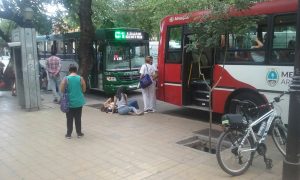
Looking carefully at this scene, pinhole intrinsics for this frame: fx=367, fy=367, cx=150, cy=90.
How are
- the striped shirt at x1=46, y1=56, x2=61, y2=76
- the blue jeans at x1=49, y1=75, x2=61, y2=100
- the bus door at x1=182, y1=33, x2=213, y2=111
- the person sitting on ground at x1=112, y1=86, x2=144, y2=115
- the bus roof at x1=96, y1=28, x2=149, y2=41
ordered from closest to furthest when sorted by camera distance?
the bus door at x1=182, y1=33, x2=213, y2=111
the person sitting on ground at x1=112, y1=86, x2=144, y2=115
the striped shirt at x1=46, y1=56, x2=61, y2=76
the blue jeans at x1=49, y1=75, x2=61, y2=100
the bus roof at x1=96, y1=28, x2=149, y2=41

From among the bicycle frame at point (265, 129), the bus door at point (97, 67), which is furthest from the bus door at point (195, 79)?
the bus door at point (97, 67)

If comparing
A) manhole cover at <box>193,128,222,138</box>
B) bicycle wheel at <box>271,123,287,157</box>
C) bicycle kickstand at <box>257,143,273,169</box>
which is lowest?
manhole cover at <box>193,128,222,138</box>

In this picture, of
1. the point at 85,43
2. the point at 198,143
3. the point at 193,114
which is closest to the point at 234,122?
the point at 198,143

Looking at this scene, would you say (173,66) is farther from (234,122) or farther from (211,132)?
(234,122)

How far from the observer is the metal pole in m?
5.07

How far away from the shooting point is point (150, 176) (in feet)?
19.0

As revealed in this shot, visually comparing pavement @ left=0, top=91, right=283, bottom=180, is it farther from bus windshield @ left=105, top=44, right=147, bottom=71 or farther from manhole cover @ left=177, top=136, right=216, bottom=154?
bus windshield @ left=105, top=44, right=147, bottom=71

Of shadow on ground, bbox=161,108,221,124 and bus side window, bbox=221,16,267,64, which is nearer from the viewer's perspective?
bus side window, bbox=221,16,267,64

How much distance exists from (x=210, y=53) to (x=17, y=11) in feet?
34.0

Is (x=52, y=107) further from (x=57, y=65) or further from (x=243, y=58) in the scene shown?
(x=243, y=58)

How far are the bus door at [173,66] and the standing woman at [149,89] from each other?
52cm

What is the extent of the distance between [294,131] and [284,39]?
331 cm

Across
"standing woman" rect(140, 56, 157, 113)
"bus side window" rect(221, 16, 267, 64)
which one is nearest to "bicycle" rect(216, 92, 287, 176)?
"bus side window" rect(221, 16, 267, 64)

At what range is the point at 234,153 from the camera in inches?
225
